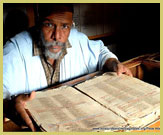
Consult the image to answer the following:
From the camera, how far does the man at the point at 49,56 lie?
152 centimetres

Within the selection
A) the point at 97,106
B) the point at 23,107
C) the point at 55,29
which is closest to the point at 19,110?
the point at 23,107

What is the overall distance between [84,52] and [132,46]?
181 cm

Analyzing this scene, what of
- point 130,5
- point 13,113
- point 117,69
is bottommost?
point 13,113

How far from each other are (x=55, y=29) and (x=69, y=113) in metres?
0.69

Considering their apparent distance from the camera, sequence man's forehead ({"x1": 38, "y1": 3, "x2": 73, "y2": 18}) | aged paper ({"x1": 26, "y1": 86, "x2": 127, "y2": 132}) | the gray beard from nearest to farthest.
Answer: aged paper ({"x1": 26, "y1": 86, "x2": 127, "y2": 132}) < man's forehead ({"x1": 38, "y1": 3, "x2": 73, "y2": 18}) < the gray beard

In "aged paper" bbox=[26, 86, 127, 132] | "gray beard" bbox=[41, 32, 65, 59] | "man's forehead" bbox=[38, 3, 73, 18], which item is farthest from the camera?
"gray beard" bbox=[41, 32, 65, 59]

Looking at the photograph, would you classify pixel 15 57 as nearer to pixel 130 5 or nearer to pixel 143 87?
pixel 143 87

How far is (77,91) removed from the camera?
1.25 meters

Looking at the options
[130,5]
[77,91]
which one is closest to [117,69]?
[77,91]

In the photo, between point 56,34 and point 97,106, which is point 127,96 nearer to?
point 97,106

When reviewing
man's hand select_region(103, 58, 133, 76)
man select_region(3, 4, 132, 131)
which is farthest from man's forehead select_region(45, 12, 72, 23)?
A: man's hand select_region(103, 58, 133, 76)

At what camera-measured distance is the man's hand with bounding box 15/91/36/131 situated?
1.00 meters

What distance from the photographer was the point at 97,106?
3.63 feet

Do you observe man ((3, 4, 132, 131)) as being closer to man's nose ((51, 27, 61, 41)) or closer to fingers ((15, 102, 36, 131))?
man's nose ((51, 27, 61, 41))
